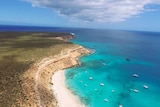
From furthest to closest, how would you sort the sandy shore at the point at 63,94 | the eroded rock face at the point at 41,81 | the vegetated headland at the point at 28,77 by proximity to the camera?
the sandy shore at the point at 63,94, the eroded rock face at the point at 41,81, the vegetated headland at the point at 28,77

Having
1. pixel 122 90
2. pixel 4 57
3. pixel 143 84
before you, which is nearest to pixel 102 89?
pixel 122 90

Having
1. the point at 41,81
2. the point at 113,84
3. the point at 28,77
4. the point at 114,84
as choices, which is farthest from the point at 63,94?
the point at 114,84

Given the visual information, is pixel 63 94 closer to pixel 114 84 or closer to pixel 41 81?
pixel 41 81

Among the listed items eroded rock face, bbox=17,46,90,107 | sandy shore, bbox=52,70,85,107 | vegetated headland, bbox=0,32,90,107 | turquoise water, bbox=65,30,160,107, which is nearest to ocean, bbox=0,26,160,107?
turquoise water, bbox=65,30,160,107

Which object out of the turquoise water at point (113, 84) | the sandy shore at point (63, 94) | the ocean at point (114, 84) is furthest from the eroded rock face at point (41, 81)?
the turquoise water at point (113, 84)

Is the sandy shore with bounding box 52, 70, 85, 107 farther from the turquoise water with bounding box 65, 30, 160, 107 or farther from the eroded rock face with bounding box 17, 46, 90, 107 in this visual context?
the turquoise water with bounding box 65, 30, 160, 107

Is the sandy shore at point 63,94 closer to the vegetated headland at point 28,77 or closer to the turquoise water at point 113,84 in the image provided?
the vegetated headland at point 28,77
